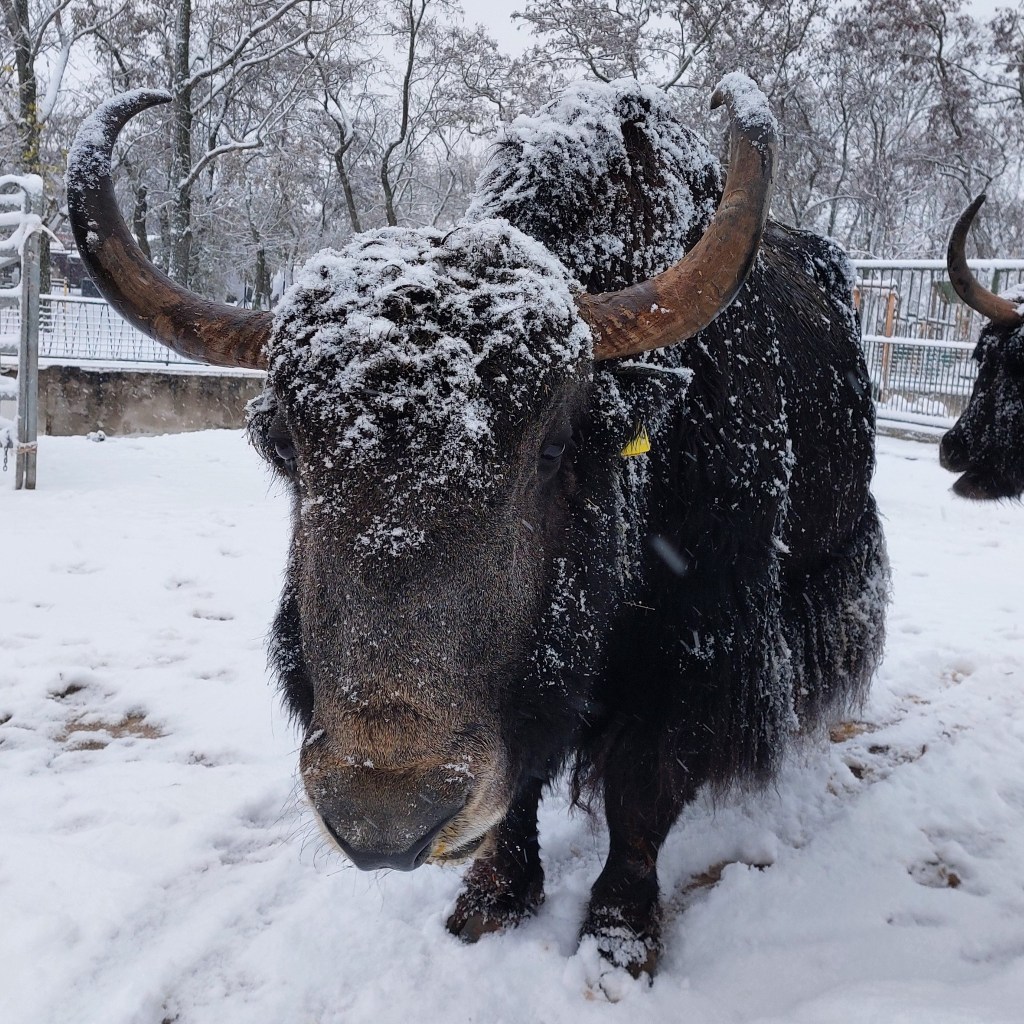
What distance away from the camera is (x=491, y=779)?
1.74 metres

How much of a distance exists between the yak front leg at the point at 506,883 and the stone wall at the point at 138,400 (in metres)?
10.9

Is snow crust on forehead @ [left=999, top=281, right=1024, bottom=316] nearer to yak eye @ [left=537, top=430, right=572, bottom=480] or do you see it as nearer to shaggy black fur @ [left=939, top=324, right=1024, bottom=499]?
shaggy black fur @ [left=939, top=324, right=1024, bottom=499]

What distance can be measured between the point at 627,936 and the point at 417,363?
1.87 metres

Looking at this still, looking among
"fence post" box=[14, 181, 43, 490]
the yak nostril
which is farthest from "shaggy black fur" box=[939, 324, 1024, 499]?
"fence post" box=[14, 181, 43, 490]

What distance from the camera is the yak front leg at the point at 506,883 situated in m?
2.52

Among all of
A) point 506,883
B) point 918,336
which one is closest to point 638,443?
point 506,883

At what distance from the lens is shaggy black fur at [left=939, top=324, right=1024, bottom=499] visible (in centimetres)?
490

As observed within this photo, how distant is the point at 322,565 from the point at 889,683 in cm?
372

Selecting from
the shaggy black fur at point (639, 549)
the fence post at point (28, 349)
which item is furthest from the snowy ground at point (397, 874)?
the fence post at point (28, 349)

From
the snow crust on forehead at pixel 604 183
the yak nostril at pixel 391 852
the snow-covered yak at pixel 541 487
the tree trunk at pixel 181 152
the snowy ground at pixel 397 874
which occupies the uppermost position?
the tree trunk at pixel 181 152

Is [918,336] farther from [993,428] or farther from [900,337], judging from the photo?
[993,428]

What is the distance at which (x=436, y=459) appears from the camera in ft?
5.59

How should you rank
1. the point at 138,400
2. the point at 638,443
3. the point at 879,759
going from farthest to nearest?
the point at 138,400, the point at 879,759, the point at 638,443

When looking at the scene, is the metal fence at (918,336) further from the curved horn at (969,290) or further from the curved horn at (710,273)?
the curved horn at (710,273)
